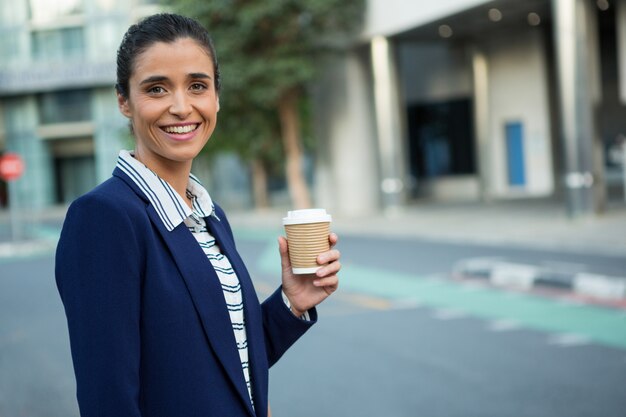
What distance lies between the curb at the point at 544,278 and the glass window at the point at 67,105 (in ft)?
140

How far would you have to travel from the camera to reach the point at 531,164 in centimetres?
3058

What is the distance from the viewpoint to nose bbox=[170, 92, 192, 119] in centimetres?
217

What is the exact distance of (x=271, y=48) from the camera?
26578mm

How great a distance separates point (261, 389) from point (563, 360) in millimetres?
5698

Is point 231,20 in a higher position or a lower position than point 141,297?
higher

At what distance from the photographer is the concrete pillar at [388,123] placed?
2681 centimetres

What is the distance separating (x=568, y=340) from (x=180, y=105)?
263 inches

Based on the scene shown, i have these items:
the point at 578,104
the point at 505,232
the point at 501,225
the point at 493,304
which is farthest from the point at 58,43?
the point at 493,304

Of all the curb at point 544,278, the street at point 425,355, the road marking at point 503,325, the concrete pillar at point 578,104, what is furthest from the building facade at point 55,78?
the road marking at point 503,325

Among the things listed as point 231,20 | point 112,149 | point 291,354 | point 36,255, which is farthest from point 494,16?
point 112,149

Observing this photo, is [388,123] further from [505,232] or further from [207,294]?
[207,294]

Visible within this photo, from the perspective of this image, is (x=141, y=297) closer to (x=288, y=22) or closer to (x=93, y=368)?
(x=93, y=368)

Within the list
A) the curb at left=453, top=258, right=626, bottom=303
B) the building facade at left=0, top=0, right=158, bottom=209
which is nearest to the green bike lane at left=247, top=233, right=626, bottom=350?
the curb at left=453, top=258, right=626, bottom=303

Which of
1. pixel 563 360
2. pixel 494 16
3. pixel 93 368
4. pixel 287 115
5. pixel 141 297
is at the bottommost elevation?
pixel 563 360
